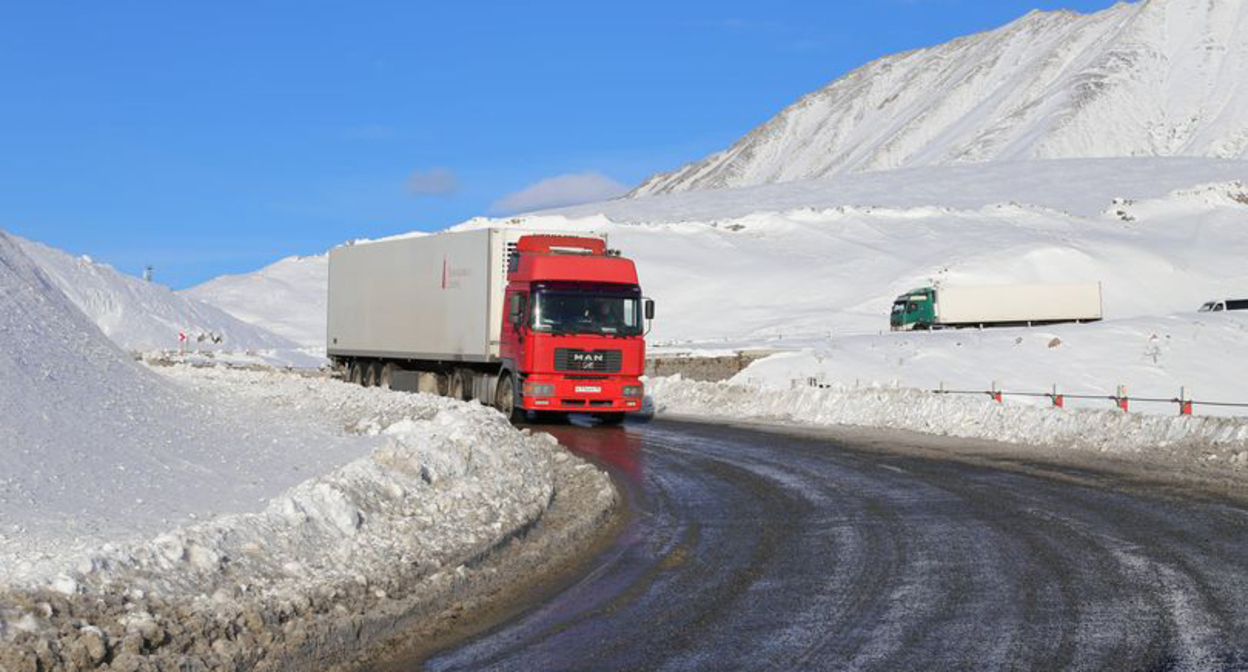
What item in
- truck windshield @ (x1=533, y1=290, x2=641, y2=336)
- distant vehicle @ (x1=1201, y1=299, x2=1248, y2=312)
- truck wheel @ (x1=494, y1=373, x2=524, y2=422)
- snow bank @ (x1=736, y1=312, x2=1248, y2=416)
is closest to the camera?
truck windshield @ (x1=533, y1=290, x2=641, y2=336)

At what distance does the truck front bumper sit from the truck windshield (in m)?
0.99

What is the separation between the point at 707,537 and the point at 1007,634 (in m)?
4.62

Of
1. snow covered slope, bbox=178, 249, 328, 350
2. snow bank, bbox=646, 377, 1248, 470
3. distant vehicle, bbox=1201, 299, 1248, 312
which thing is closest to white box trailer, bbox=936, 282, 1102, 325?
distant vehicle, bbox=1201, 299, 1248, 312

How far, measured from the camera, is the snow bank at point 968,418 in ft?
70.7

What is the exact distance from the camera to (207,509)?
11.0 meters

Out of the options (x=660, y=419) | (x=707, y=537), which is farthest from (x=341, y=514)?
(x=660, y=419)

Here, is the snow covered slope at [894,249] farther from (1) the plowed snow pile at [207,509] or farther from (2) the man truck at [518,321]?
(1) the plowed snow pile at [207,509]

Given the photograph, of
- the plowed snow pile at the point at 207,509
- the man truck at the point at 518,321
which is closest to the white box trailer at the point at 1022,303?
the man truck at the point at 518,321

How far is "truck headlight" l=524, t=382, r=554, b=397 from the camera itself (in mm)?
26312

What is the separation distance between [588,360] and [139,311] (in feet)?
196

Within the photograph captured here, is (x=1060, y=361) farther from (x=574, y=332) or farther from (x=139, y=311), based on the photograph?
(x=139, y=311)

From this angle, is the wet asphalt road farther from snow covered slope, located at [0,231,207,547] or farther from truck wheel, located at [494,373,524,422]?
truck wheel, located at [494,373,524,422]

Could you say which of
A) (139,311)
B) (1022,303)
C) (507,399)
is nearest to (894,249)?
(1022,303)

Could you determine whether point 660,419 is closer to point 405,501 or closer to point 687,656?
point 405,501
